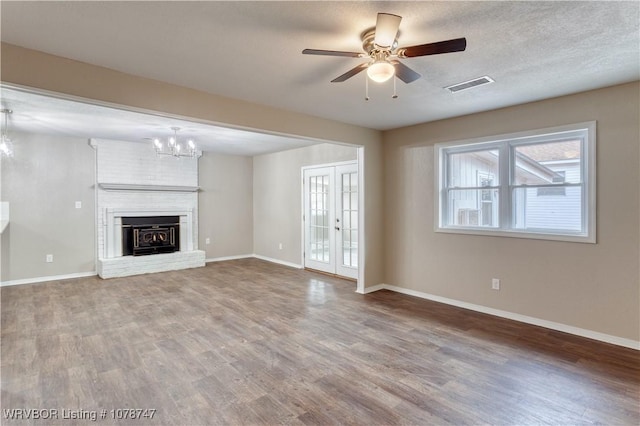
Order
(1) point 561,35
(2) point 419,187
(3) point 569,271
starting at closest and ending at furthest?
1. (1) point 561,35
2. (3) point 569,271
3. (2) point 419,187

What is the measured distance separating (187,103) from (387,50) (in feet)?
6.77

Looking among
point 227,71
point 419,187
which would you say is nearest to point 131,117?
point 227,71

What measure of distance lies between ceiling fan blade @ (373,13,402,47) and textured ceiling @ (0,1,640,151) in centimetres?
17

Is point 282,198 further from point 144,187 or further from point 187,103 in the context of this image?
point 187,103

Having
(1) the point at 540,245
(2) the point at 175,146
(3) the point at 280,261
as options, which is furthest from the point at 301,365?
(3) the point at 280,261

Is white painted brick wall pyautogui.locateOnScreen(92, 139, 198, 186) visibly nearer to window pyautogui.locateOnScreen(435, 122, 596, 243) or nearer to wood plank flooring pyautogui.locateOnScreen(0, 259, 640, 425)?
wood plank flooring pyautogui.locateOnScreen(0, 259, 640, 425)

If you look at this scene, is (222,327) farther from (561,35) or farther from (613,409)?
(561,35)

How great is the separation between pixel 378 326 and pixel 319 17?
3030mm

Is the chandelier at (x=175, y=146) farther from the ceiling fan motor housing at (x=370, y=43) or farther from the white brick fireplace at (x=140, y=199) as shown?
the ceiling fan motor housing at (x=370, y=43)

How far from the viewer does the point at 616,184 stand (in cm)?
313

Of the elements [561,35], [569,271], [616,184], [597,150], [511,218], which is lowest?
[569,271]

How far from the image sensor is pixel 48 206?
18.4 feet

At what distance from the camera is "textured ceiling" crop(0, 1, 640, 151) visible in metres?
1.91

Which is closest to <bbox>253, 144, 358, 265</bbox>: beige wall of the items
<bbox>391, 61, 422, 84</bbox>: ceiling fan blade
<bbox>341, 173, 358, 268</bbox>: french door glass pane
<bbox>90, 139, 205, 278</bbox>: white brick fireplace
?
<bbox>341, 173, 358, 268</bbox>: french door glass pane
